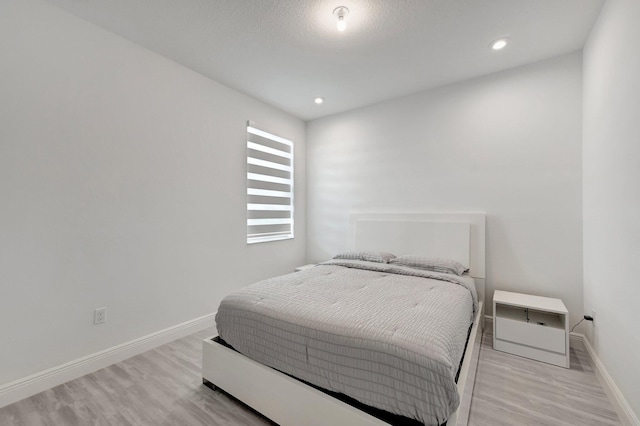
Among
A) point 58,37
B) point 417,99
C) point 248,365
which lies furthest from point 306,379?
point 417,99

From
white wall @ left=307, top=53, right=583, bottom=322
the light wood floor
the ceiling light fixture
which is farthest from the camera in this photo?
white wall @ left=307, top=53, right=583, bottom=322

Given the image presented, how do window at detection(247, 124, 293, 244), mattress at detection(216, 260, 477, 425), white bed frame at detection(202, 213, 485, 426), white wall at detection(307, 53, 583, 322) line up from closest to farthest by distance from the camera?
mattress at detection(216, 260, 477, 425)
white bed frame at detection(202, 213, 485, 426)
white wall at detection(307, 53, 583, 322)
window at detection(247, 124, 293, 244)

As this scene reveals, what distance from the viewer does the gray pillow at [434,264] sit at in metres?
2.60

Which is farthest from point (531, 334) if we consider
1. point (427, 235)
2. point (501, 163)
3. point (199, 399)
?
point (199, 399)

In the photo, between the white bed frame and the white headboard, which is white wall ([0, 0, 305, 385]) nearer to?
the white bed frame

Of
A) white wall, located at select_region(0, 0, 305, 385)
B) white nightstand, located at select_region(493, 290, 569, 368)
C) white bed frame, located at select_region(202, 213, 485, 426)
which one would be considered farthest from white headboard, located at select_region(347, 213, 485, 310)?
white wall, located at select_region(0, 0, 305, 385)

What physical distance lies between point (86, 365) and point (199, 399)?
40.6 inches

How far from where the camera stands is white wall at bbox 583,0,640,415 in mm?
1475

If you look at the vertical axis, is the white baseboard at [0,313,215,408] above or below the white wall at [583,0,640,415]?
below

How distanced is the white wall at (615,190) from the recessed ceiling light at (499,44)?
59 centimetres

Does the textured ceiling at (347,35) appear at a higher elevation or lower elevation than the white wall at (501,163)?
higher

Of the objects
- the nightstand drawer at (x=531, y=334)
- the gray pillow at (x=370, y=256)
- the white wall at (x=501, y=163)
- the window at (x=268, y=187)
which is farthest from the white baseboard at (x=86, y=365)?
the nightstand drawer at (x=531, y=334)

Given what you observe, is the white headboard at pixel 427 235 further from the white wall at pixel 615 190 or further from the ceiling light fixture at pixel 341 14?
the ceiling light fixture at pixel 341 14

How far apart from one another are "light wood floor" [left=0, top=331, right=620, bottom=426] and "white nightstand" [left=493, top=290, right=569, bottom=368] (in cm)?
10
